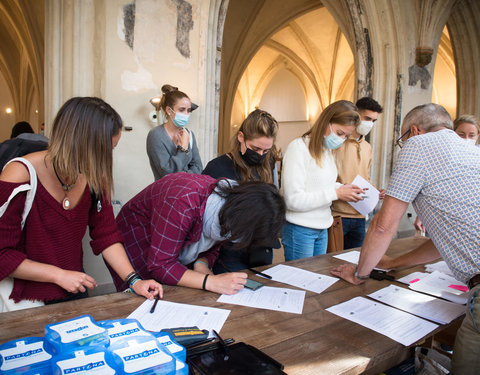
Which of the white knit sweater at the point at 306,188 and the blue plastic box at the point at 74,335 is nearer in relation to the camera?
the blue plastic box at the point at 74,335

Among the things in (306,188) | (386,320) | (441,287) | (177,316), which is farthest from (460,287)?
(177,316)

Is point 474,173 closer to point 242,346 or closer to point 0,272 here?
point 242,346

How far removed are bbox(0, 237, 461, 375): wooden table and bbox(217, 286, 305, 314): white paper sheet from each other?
1.5 inches

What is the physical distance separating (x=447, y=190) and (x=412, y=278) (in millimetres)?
826

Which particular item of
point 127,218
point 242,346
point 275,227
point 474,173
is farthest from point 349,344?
point 127,218

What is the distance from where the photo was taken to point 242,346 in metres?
1.17

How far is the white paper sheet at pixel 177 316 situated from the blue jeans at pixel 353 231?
196 centimetres

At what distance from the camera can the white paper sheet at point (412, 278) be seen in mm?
2069

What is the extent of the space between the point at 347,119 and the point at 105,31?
8.29ft

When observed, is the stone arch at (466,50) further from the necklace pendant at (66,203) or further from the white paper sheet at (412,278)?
the necklace pendant at (66,203)

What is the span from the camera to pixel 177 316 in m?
1.43

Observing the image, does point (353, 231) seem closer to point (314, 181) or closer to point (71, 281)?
point (314, 181)

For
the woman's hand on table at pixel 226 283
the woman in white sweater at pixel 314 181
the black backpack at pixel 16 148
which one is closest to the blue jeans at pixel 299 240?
the woman in white sweater at pixel 314 181

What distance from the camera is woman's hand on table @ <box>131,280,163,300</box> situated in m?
1.60
